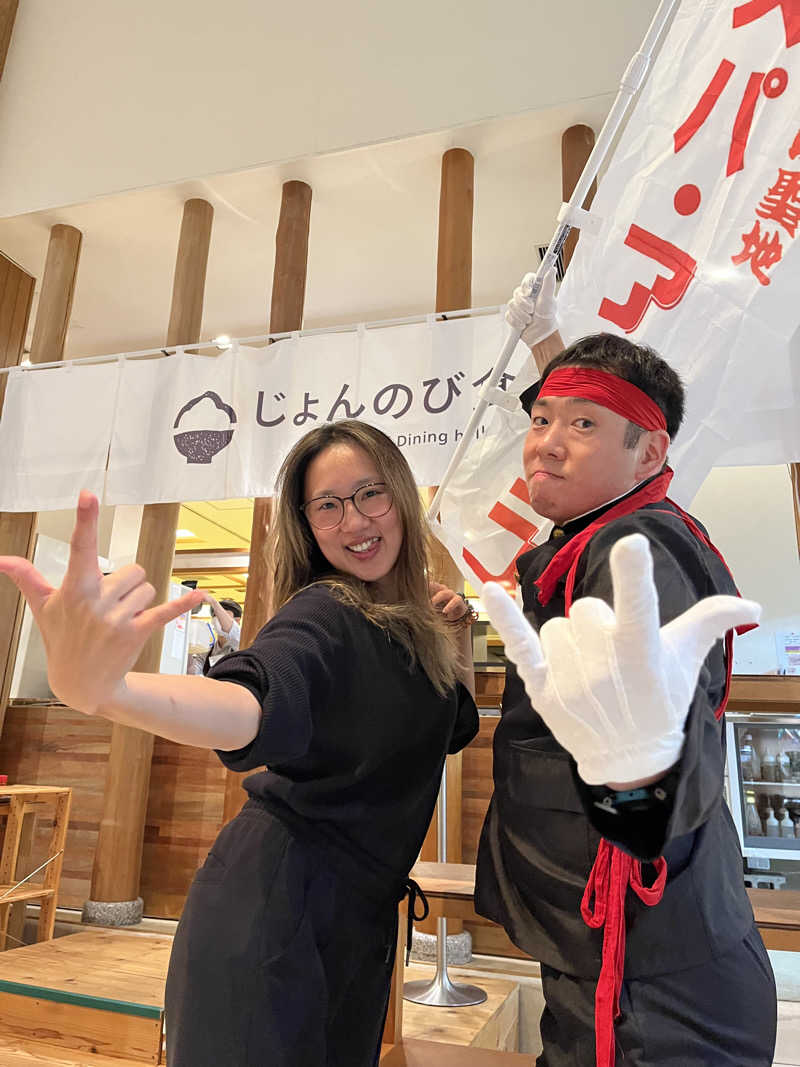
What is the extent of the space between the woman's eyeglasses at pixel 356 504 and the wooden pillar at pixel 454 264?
2351 mm

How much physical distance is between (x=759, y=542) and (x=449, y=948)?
13.2ft

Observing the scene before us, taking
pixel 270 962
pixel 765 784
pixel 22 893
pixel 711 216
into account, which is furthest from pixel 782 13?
pixel 22 893

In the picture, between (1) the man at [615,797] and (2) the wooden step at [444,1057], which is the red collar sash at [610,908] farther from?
(2) the wooden step at [444,1057]

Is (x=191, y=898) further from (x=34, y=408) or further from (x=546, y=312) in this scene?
(x=34, y=408)

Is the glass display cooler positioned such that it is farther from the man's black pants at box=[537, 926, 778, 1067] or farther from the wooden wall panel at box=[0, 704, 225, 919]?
the man's black pants at box=[537, 926, 778, 1067]

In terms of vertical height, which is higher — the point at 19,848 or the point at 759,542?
the point at 759,542

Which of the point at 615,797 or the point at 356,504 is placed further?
the point at 356,504

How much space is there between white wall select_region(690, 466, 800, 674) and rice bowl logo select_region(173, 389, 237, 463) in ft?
12.7

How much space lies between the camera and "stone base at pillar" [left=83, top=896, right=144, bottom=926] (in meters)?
3.93

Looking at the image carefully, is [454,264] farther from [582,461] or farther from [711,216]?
[582,461]

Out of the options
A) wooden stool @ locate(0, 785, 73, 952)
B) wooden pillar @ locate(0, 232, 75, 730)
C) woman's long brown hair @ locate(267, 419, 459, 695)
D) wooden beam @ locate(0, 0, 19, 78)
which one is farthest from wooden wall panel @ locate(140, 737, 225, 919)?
wooden beam @ locate(0, 0, 19, 78)

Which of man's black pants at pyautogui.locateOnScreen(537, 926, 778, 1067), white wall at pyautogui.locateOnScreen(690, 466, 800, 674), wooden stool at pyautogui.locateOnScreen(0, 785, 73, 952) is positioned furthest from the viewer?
white wall at pyautogui.locateOnScreen(690, 466, 800, 674)

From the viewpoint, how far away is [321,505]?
1388 mm

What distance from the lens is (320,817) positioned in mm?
1147
